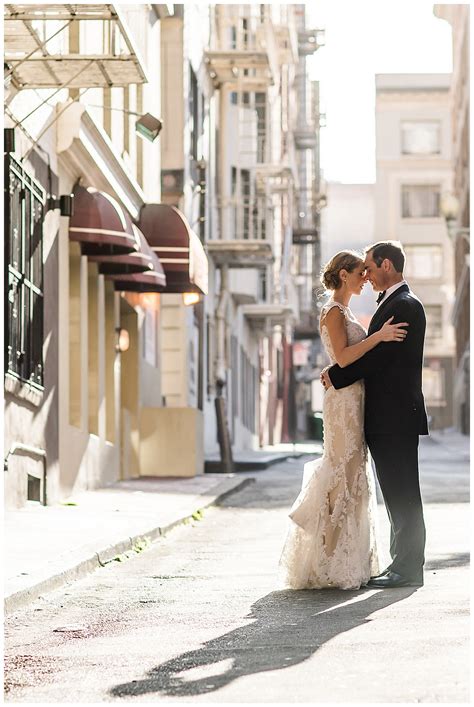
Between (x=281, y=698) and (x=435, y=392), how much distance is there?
84.1 metres

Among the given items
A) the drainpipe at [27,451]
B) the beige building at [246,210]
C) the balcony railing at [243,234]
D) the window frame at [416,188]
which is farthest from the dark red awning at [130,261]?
the window frame at [416,188]

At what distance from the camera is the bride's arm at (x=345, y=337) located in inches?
338

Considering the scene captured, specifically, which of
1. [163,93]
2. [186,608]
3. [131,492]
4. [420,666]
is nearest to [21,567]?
[186,608]

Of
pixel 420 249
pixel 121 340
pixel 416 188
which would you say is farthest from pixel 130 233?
pixel 416 188

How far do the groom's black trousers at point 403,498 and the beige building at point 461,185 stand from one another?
49.5 m

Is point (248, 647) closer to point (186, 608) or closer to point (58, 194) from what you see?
point (186, 608)

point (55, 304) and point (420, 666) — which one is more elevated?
point (55, 304)

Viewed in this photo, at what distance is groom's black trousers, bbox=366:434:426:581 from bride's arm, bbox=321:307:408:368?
477 millimetres

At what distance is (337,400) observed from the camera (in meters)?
8.82

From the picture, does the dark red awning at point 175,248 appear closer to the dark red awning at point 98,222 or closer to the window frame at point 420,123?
the dark red awning at point 98,222

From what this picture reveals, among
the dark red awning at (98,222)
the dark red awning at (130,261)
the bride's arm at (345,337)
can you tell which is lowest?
the bride's arm at (345,337)

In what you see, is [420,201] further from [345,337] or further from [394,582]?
[394,582]

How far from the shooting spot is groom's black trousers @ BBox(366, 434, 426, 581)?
851 cm

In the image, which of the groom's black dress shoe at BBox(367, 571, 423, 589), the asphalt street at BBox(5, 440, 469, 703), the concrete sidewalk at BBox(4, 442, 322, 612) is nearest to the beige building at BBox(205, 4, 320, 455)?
the concrete sidewalk at BBox(4, 442, 322, 612)
